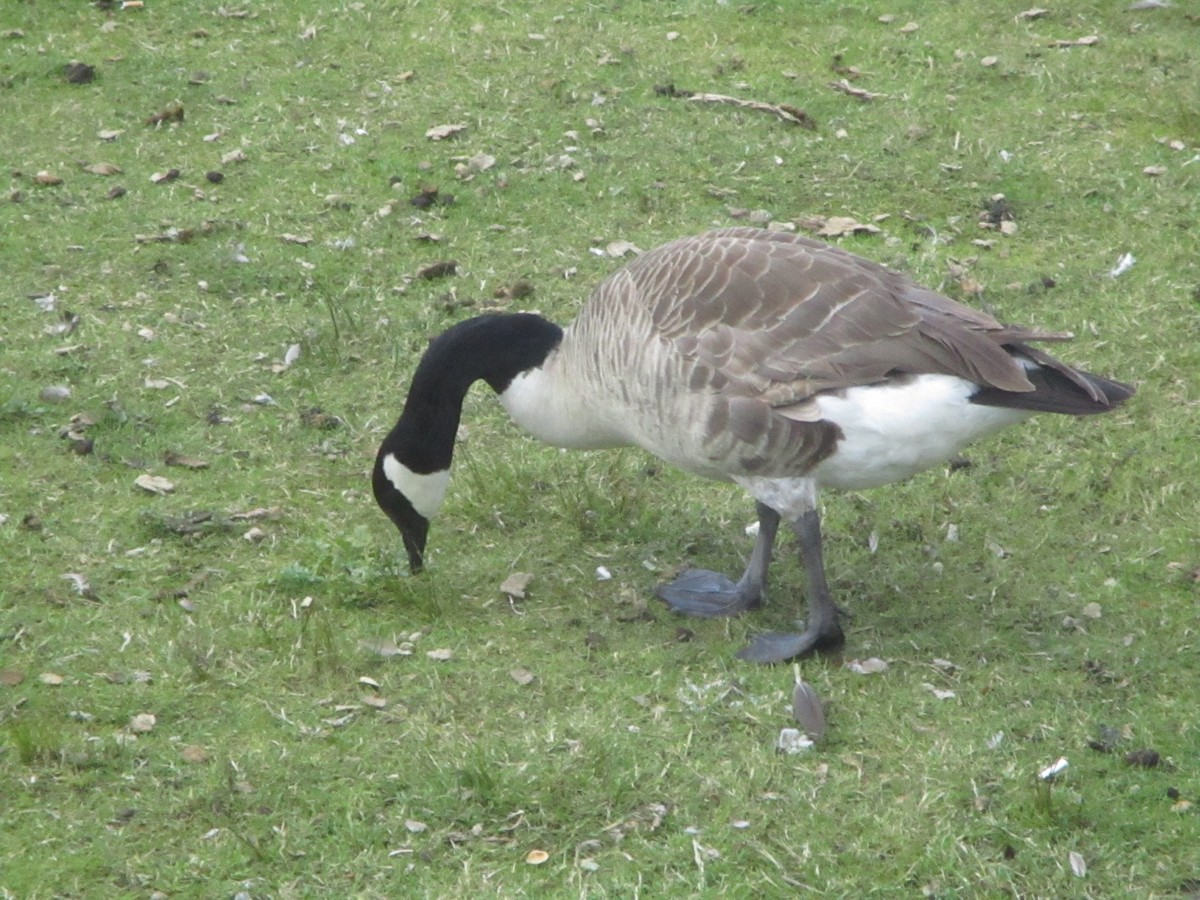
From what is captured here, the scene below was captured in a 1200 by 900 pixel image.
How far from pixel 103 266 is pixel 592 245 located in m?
2.47

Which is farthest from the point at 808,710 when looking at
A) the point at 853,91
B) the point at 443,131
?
the point at 853,91

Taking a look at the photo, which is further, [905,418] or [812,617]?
[812,617]

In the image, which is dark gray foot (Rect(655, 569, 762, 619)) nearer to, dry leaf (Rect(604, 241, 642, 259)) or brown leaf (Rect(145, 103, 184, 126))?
dry leaf (Rect(604, 241, 642, 259))

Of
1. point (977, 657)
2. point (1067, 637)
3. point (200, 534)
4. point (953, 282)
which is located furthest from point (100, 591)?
point (953, 282)

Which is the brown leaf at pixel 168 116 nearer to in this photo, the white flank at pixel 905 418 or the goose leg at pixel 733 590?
the goose leg at pixel 733 590

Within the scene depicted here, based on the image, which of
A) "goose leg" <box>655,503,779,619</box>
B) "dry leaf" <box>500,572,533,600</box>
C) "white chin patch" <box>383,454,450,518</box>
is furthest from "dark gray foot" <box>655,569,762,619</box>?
"white chin patch" <box>383,454,450,518</box>

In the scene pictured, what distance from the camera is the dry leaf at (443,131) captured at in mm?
8570

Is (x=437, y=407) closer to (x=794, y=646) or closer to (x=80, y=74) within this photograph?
(x=794, y=646)

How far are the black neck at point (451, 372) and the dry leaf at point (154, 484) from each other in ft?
3.55

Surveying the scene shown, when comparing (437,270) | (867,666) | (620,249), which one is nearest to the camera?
(867,666)

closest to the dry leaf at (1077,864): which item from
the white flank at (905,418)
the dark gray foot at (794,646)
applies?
the dark gray foot at (794,646)

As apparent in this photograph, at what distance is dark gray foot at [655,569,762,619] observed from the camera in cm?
529

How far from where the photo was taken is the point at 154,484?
232 inches

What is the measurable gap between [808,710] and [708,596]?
0.84 metres
